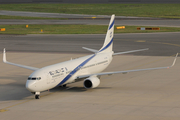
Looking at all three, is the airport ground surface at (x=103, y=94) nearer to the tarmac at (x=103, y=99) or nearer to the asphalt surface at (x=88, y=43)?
the tarmac at (x=103, y=99)

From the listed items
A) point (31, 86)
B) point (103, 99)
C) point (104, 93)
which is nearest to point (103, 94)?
point (104, 93)

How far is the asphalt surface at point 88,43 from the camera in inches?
2857

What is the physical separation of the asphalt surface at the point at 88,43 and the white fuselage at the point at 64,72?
23738 millimetres

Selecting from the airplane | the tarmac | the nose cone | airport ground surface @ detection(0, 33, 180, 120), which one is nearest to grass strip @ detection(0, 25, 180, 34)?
airport ground surface @ detection(0, 33, 180, 120)

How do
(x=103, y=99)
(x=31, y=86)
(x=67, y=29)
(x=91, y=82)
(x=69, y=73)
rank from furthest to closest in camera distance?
(x=67, y=29) → (x=69, y=73) → (x=91, y=82) → (x=103, y=99) → (x=31, y=86)

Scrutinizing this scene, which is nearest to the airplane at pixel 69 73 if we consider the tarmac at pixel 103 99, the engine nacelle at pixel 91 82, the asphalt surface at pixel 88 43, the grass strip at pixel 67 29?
the engine nacelle at pixel 91 82

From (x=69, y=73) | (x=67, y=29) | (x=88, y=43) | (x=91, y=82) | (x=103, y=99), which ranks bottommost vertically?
(x=103, y=99)

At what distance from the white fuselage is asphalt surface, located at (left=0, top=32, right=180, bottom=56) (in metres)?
23.7

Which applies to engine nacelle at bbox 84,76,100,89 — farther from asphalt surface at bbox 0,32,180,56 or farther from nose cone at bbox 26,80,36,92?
asphalt surface at bbox 0,32,180,56

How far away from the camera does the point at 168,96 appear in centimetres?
3825

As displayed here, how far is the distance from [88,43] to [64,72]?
136ft

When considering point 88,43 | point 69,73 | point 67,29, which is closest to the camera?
point 69,73

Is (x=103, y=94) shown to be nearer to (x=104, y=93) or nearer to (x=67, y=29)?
(x=104, y=93)

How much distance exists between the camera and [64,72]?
1558 inches
